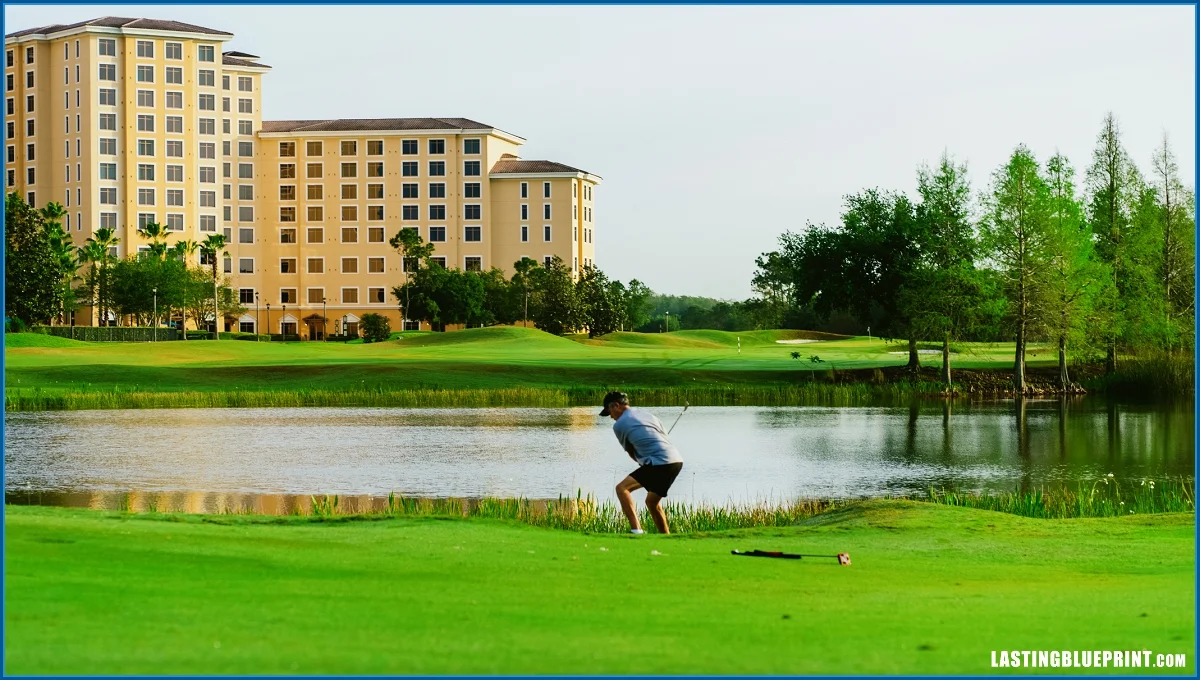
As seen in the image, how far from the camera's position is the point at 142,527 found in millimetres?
13641

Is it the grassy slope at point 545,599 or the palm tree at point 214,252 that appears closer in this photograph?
the grassy slope at point 545,599

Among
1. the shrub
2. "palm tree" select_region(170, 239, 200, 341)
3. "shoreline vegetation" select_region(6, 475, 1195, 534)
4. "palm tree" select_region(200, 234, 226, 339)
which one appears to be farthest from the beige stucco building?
"shoreline vegetation" select_region(6, 475, 1195, 534)

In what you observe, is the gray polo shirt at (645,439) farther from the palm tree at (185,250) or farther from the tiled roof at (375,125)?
the tiled roof at (375,125)

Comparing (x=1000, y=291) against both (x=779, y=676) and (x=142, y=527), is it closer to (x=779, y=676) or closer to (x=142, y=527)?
(x=142, y=527)

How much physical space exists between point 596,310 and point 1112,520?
103 meters

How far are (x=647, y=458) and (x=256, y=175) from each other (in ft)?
455

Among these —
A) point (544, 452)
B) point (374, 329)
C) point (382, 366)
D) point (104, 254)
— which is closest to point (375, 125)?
point (104, 254)

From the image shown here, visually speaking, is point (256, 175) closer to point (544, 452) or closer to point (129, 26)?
point (129, 26)

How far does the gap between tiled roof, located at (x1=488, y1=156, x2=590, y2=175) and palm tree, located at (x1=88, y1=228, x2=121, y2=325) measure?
134ft

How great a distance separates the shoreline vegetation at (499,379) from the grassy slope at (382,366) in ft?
0.29

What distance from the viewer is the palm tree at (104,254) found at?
390 feet

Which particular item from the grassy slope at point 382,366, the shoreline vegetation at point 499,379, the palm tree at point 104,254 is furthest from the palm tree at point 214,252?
the shoreline vegetation at point 499,379

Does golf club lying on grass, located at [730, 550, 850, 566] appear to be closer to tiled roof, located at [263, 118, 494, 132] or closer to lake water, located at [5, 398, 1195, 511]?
lake water, located at [5, 398, 1195, 511]

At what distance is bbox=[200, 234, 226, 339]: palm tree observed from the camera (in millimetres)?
129375
